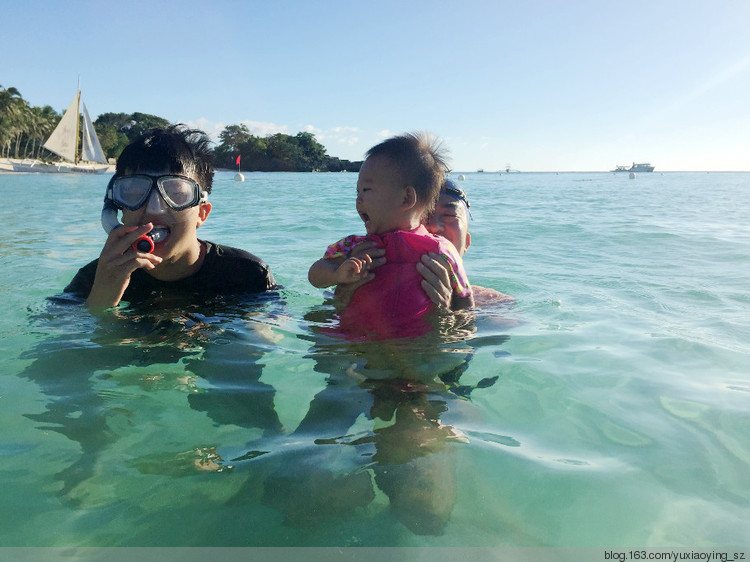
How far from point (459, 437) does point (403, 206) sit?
1.40 m

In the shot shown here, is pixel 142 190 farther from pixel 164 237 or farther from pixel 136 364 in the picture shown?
pixel 136 364

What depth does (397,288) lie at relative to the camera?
2.91 meters

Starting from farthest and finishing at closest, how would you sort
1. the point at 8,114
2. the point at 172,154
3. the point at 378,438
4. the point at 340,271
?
the point at 8,114 → the point at 172,154 → the point at 340,271 → the point at 378,438

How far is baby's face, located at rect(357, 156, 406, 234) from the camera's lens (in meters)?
3.02

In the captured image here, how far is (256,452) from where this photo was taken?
79.3 inches

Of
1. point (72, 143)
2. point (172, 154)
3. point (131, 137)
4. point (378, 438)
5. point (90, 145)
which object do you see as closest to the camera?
point (378, 438)

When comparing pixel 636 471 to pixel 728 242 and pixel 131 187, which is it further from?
pixel 728 242

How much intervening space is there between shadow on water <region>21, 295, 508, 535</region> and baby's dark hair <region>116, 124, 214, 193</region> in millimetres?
849

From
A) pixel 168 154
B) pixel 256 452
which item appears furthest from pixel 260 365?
pixel 168 154

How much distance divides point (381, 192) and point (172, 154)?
1.29 meters

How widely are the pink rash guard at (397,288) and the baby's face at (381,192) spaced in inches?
4.3

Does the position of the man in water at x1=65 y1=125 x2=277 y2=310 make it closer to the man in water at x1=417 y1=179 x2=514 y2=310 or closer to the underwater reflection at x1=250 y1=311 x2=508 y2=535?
the underwater reflection at x1=250 y1=311 x2=508 y2=535

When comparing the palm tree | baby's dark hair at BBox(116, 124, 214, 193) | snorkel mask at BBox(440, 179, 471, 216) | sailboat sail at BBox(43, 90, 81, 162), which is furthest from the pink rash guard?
the palm tree

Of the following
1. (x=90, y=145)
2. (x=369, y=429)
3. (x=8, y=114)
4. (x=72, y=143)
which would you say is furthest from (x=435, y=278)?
(x=8, y=114)
